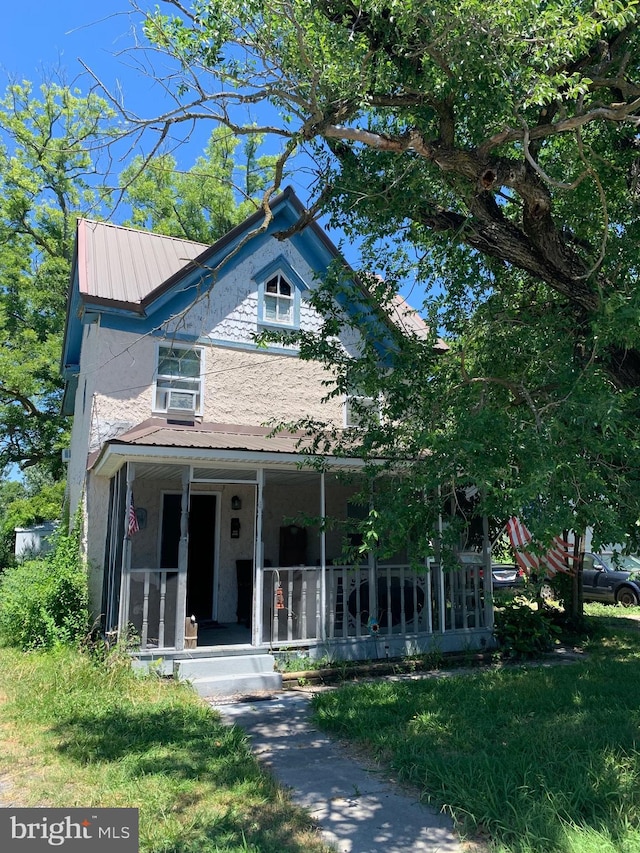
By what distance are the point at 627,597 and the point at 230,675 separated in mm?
15052

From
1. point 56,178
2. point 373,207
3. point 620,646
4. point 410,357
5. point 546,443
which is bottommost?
point 620,646

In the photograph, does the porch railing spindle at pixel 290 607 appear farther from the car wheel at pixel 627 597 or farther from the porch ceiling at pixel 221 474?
the car wheel at pixel 627 597

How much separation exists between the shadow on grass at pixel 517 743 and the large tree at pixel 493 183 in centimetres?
193

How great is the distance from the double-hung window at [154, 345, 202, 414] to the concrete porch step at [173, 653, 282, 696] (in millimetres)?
4789

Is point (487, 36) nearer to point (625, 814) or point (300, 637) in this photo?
point (625, 814)

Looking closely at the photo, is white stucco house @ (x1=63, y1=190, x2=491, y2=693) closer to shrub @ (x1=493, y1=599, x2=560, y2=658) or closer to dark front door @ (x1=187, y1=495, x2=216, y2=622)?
dark front door @ (x1=187, y1=495, x2=216, y2=622)

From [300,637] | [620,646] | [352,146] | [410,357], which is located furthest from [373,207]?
[620,646]

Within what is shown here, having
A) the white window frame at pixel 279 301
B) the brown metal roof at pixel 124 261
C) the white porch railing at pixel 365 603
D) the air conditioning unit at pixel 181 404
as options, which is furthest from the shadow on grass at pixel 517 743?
the brown metal roof at pixel 124 261

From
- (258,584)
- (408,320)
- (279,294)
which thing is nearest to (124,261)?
(279,294)

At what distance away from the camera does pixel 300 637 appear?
32.2 ft

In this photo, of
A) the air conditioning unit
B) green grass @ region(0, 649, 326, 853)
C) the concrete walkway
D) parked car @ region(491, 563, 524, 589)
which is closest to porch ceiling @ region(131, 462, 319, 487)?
the air conditioning unit

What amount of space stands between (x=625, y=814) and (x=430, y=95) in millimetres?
6952

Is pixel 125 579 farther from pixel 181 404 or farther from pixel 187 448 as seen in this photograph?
pixel 181 404

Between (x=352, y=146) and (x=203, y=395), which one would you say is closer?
(x=352, y=146)
